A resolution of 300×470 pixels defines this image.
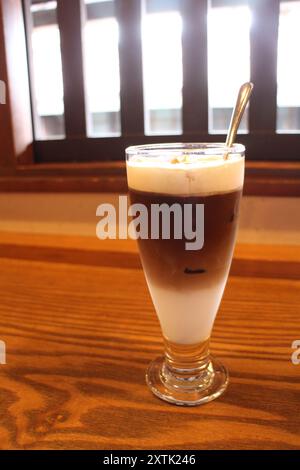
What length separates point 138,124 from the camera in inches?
56.2

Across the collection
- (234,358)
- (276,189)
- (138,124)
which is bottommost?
(234,358)

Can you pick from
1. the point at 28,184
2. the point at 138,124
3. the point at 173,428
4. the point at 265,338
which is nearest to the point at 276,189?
the point at 138,124

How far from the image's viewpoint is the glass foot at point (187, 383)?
47cm

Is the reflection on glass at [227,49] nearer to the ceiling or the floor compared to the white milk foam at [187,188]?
nearer to the ceiling

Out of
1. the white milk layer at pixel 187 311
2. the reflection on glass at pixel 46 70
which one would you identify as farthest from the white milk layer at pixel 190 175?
the reflection on glass at pixel 46 70

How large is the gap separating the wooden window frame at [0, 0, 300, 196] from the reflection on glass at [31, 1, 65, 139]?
0.22 ft

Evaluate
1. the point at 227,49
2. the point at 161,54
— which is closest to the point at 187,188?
the point at 227,49

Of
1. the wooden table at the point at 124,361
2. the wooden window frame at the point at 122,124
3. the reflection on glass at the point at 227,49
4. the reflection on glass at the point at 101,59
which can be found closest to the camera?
the wooden table at the point at 124,361

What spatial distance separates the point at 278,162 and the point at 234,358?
0.87 meters

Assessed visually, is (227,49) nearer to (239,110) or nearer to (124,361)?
(239,110)

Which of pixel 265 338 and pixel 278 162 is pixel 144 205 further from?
pixel 278 162

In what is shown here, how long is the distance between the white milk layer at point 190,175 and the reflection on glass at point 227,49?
947 mm

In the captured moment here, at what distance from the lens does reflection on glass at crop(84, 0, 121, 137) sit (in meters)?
1.50

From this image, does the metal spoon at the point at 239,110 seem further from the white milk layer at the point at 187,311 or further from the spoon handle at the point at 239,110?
the white milk layer at the point at 187,311
